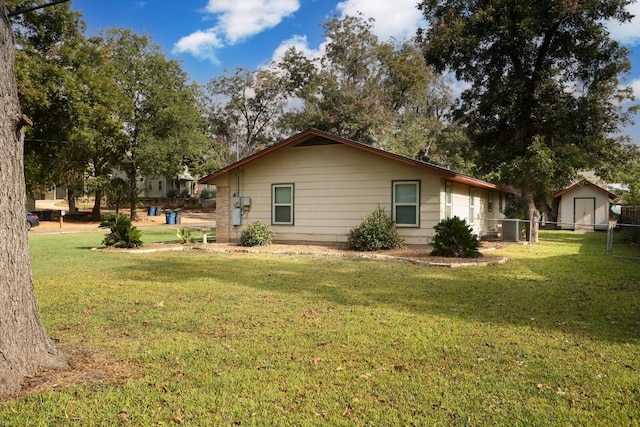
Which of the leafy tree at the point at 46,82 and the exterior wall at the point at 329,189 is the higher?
the leafy tree at the point at 46,82

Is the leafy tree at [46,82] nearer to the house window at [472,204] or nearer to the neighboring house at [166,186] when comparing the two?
the house window at [472,204]

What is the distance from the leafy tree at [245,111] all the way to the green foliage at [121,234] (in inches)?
1281

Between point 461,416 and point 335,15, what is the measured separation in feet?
119

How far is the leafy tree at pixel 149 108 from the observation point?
1245 inches

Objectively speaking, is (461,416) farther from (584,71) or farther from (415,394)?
(584,71)

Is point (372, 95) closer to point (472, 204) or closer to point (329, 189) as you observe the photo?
point (472, 204)

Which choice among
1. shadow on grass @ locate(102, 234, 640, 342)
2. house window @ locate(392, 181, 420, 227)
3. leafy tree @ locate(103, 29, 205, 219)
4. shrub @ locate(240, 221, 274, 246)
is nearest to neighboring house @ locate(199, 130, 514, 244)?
house window @ locate(392, 181, 420, 227)

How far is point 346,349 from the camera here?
413 centimetres

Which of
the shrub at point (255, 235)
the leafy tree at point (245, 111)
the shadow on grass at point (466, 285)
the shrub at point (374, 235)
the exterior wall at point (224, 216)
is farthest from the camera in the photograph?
the leafy tree at point (245, 111)

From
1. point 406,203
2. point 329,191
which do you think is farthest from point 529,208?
point 329,191

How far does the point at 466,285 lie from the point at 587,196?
24.4 m

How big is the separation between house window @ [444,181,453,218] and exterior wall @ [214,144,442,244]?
22.2 inches

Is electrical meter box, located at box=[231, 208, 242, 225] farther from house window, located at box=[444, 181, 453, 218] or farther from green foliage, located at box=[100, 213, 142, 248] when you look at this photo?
house window, located at box=[444, 181, 453, 218]

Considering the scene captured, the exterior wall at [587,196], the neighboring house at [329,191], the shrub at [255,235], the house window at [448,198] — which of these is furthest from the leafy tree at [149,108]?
the exterior wall at [587,196]
